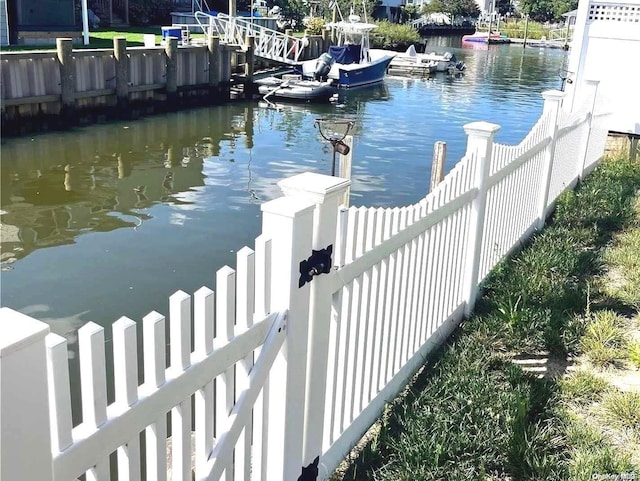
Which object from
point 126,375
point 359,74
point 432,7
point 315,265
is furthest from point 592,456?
point 432,7

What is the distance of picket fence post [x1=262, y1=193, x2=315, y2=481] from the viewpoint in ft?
7.97

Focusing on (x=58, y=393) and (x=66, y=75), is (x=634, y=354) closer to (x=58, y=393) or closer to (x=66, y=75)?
(x=58, y=393)

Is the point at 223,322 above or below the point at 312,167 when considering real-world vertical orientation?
above

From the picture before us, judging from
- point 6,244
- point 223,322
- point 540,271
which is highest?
point 223,322

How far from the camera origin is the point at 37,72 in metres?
17.1

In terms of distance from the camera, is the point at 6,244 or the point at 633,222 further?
the point at 6,244

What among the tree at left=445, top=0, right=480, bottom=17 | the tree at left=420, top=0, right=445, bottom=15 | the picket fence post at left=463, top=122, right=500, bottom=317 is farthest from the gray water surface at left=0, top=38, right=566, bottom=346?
the tree at left=445, top=0, right=480, bottom=17

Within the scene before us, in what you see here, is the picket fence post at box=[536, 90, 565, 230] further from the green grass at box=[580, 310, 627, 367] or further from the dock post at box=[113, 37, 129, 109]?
the dock post at box=[113, 37, 129, 109]

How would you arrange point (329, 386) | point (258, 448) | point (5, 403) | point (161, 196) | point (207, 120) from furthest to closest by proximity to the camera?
point (207, 120) < point (161, 196) < point (329, 386) < point (258, 448) < point (5, 403)

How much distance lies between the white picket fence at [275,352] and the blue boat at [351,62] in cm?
2406

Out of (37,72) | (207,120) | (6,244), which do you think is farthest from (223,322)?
(207,120)

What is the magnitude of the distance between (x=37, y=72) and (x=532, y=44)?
210 ft

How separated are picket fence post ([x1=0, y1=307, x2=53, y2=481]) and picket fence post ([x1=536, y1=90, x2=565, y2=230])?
5.94 meters

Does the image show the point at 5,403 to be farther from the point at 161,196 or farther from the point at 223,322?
the point at 161,196
